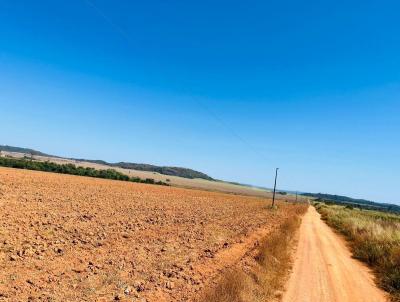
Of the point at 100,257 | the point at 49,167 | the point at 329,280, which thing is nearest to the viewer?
the point at 100,257

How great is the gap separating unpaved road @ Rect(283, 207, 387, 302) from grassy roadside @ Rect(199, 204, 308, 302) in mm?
456

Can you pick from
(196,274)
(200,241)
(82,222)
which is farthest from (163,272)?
(82,222)

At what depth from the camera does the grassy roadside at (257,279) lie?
9.05 m

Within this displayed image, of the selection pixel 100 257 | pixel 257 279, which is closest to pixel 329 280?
pixel 257 279

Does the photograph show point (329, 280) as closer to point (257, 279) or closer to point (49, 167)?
point (257, 279)

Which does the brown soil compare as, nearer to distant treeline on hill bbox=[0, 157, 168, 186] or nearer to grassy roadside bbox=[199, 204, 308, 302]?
grassy roadside bbox=[199, 204, 308, 302]

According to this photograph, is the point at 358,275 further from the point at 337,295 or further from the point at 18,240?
the point at 18,240

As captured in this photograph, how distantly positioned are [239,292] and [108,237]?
7.59 meters

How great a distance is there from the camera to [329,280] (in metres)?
13.0

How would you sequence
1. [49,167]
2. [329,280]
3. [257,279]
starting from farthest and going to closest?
[49,167]
[329,280]
[257,279]

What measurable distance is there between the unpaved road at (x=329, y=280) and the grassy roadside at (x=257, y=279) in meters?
0.46

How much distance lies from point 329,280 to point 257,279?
3.32 metres

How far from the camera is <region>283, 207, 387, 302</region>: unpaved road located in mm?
10922

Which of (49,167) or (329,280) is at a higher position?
(49,167)
